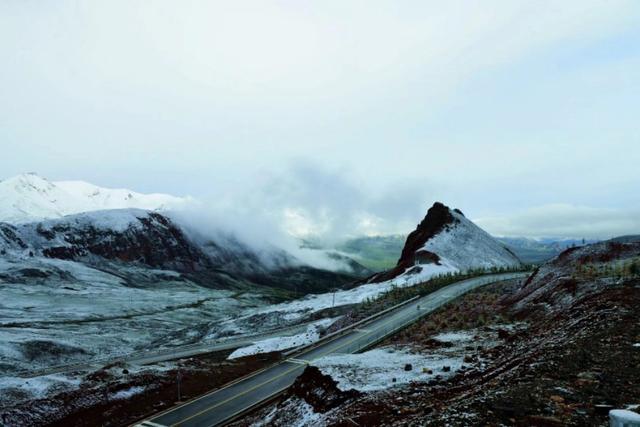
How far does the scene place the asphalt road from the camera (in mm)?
24938

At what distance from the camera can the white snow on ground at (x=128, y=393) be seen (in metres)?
30.4

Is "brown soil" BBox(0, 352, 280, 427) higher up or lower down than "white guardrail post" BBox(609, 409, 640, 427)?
lower down

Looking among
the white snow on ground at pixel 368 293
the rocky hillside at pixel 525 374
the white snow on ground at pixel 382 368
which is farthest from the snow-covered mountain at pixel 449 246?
the white snow on ground at pixel 382 368

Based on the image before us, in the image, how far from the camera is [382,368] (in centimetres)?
2045

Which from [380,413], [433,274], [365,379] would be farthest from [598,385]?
[433,274]

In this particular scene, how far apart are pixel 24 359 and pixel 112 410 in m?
43.2

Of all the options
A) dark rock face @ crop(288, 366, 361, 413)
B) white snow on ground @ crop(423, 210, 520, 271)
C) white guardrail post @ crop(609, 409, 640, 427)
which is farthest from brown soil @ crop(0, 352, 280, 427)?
white snow on ground @ crop(423, 210, 520, 271)

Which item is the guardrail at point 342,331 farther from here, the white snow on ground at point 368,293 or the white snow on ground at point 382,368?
the white snow on ground at point 368,293

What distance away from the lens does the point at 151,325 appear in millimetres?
99000

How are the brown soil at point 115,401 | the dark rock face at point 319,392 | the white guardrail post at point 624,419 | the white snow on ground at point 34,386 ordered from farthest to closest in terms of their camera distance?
the white snow on ground at point 34,386, the brown soil at point 115,401, the dark rock face at point 319,392, the white guardrail post at point 624,419

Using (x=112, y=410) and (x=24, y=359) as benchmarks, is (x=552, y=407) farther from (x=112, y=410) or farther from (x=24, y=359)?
(x=24, y=359)

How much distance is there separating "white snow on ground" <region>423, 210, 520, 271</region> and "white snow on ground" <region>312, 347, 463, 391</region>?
65393mm

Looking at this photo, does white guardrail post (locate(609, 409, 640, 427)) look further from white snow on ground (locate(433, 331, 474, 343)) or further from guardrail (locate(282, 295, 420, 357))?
guardrail (locate(282, 295, 420, 357))

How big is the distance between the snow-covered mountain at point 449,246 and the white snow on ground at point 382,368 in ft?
201
